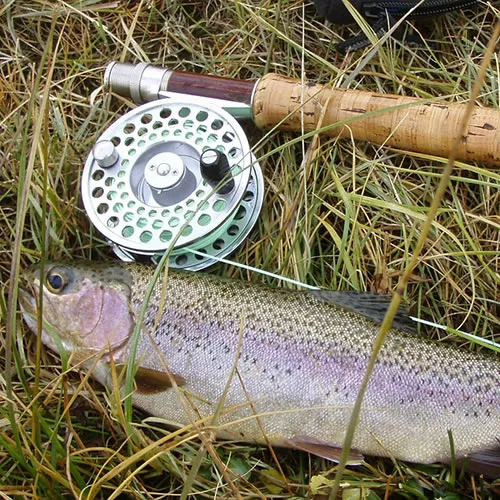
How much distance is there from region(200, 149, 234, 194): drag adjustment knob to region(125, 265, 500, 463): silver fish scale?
41cm

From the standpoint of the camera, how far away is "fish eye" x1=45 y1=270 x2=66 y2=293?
258 centimetres

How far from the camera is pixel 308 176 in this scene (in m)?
2.83

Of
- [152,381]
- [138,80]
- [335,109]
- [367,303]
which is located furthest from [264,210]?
[152,381]

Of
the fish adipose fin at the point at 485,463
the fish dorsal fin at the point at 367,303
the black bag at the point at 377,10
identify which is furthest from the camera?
the black bag at the point at 377,10

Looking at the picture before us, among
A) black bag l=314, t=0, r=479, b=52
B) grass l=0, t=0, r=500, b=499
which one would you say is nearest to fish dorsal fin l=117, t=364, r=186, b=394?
grass l=0, t=0, r=500, b=499

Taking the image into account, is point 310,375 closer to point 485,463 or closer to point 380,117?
point 485,463

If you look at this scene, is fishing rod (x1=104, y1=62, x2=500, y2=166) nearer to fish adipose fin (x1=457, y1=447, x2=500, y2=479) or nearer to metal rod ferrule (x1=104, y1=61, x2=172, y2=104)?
metal rod ferrule (x1=104, y1=61, x2=172, y2=104)

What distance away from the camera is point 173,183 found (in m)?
2.66

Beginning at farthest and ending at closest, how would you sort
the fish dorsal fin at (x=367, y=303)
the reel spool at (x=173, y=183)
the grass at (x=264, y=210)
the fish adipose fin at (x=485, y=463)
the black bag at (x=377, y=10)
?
the black bag at (x=377, y=10) < the reel spool at (x=173, y=183) < the fish dorsal fin at (x=367, y=303) < the grass at (x=264, y=210) < the fish adipose fin at (x=485, y=463)

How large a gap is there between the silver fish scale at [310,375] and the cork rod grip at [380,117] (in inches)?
28.1

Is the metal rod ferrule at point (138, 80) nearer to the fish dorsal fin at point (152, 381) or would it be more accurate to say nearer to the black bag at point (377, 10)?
the black bag at point (377, 10)

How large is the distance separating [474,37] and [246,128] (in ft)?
3.52

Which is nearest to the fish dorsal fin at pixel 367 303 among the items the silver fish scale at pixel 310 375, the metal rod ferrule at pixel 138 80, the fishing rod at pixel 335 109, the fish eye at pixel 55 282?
the silver fish scale at pixel 310 375

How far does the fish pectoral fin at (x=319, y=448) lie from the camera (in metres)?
2.35
